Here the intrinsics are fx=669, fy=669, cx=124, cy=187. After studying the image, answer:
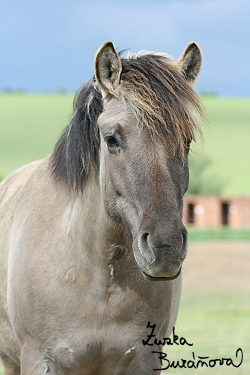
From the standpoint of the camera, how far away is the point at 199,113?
148 inches

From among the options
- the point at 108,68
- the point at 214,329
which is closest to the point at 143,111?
the point at 108,68

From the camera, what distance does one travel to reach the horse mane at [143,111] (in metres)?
3.54

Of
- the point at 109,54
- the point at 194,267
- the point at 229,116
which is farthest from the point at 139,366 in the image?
the point at 229,116

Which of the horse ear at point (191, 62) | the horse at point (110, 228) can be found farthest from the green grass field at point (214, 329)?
the horse ear at point (191, 62)

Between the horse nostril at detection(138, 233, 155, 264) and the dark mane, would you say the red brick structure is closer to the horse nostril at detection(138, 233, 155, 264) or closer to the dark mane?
the dark mane

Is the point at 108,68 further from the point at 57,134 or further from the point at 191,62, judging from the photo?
the point at 57,134

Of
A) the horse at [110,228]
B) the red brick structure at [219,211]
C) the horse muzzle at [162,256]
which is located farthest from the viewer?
the red brick structure at [219,211]

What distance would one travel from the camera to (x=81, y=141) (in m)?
4.03

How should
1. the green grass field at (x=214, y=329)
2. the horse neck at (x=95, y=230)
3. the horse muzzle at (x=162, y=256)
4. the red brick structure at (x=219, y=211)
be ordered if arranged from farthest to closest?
the red brick structure at (x=219, y=211) → the green grass field at (x=214, y=329) → the horse neck at (x=95, y=230) → the horse muzzle at (x=162, y=256)

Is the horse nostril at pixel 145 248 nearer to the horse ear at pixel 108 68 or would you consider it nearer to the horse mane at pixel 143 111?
the horse mane at pixel 143 111

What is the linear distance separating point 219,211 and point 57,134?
1698cm

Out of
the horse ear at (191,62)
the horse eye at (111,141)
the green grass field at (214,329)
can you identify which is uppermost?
the horse ear at (191,62)

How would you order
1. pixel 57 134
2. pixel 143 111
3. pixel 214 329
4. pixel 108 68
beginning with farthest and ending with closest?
pixel 57 134 → pixel 214 329 → pixel 108 68 → pixel 143 111

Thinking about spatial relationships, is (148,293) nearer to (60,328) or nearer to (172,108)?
(60,328)
